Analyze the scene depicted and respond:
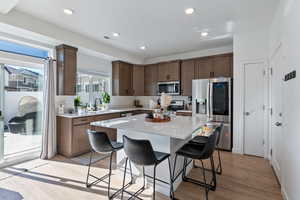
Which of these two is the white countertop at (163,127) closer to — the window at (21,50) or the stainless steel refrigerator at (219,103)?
the stainless steel refrigerator at (219,103)

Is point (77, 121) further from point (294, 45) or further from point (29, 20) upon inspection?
point (294, 45)

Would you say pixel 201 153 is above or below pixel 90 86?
below

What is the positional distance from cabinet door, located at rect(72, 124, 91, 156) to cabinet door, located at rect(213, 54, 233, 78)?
3.68 metres

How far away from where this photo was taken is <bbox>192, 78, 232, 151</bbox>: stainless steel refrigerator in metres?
3.74

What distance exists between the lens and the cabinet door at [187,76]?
469 cm

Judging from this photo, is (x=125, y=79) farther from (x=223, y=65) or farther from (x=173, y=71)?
(x=223, y=65)

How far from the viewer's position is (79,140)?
11.4 feet

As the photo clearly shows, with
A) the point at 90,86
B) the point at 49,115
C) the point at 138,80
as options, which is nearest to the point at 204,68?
the point at 138,80

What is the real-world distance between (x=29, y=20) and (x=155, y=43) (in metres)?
2.73

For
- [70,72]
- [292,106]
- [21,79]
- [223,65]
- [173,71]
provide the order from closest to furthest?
[292,106]
[21,79]
[70,72]
[223,65]
[173,71]

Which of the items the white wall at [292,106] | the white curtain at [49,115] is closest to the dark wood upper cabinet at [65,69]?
the white curtain at [49,115]

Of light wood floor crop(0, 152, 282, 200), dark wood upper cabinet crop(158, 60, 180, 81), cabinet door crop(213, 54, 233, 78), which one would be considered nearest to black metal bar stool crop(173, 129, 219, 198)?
light wood floor crop(0, 152, 282, 200)

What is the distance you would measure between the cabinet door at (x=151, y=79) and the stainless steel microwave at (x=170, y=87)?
22 centimetres

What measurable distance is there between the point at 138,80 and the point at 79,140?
2.91 m
